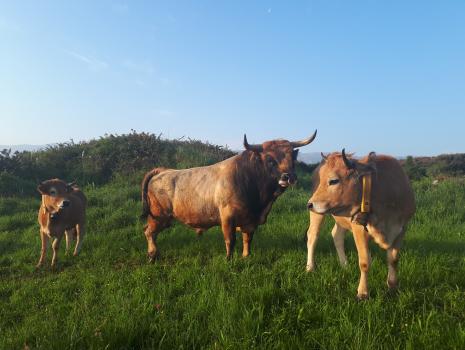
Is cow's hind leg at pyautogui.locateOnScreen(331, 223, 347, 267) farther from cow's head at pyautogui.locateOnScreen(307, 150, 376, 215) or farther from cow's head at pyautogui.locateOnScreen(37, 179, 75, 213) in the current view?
cow's head at pyautogui.locateOnScreen(37, 179, 75, 213)

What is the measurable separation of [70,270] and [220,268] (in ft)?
9.54

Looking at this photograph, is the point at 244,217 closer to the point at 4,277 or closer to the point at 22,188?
the point at 4,277

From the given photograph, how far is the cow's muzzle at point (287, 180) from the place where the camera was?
5926mm

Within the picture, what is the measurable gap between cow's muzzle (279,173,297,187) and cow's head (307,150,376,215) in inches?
44.3

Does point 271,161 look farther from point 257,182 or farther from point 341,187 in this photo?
point 341,187

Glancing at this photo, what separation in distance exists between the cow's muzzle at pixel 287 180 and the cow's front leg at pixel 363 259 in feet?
4.40

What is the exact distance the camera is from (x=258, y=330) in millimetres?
3762

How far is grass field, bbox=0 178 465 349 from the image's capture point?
3.70m

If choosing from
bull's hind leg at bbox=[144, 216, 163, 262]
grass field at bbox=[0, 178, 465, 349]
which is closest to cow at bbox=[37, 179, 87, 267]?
grass field at bbox=[0, 178, 465, 349]

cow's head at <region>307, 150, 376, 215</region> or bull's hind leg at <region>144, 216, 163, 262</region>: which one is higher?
cow's head at <region>307, 150, 376, 215</region>

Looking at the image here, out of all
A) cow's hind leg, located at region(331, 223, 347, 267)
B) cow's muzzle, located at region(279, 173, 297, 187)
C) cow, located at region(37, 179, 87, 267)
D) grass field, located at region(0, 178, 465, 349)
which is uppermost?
cow's muzzle, located at region(279, 173, 297, 187)

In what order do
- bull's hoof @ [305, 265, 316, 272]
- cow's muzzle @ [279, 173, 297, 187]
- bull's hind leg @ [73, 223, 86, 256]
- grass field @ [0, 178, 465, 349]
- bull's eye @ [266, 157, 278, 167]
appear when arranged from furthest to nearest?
bull's hind leg @ [73, 223, 86, 256] → bull's eye @ [266, 157, 278, 167] → cow's muzzle @ [279, 173, 297, 187] → bull's hoof @ [305, 265, 316, 272] → grass field @ [0, 178, 465, 349]

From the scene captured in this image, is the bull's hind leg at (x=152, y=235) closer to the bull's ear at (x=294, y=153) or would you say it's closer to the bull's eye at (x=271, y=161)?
the bull's eye at (x=271, y=161)

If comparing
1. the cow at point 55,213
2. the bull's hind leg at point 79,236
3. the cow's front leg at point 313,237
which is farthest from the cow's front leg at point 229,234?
the bull's hind leg at point 79,236
